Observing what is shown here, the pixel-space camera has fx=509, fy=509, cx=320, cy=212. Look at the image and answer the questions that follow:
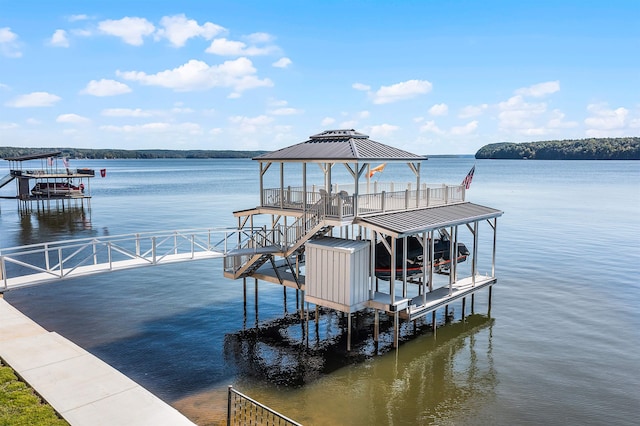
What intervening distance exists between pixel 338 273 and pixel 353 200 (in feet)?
9.64

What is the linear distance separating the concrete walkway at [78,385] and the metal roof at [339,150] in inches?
426

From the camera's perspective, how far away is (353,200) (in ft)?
65.0

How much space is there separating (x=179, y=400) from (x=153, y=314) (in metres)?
9.47

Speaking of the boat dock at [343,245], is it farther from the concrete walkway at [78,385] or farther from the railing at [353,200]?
the concrete walkway at [78,385]

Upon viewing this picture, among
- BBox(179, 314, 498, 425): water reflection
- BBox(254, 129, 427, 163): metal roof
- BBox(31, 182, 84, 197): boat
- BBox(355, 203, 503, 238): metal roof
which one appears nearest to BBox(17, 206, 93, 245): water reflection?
BBox(31, 182, 84, 197): boat

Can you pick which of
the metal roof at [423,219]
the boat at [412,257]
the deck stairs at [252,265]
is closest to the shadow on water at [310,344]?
the deck stairs at [252,265]

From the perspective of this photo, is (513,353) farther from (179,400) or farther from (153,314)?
(153,314)

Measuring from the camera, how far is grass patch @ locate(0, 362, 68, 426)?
35.5 feet

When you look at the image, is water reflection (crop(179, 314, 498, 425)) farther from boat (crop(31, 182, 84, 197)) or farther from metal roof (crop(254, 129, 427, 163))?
boat (crop(31, 182, 84, 197))

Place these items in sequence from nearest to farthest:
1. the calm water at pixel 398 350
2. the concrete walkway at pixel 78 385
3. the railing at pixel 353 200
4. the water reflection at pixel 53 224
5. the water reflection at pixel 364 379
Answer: the concrete walkway at pixel 78 385 < the water reflection at pixel 364 379 < the calm water at pixel 398 350 < the railing at pixel 353 200 < the water reflection at pixel 53 224

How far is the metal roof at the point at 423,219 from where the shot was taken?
18.9 meters

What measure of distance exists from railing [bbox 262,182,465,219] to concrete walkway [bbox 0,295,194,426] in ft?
31.6

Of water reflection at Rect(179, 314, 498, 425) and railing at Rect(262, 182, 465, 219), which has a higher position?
railing at Rect(262, 182, 465, 219)

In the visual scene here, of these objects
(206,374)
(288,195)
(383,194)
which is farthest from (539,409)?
(288,195)
